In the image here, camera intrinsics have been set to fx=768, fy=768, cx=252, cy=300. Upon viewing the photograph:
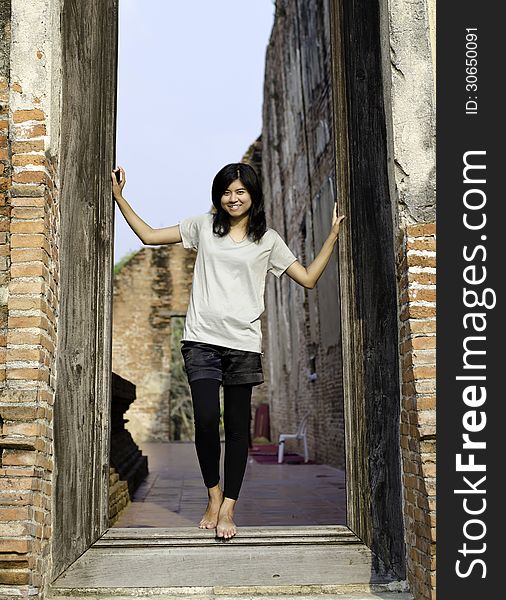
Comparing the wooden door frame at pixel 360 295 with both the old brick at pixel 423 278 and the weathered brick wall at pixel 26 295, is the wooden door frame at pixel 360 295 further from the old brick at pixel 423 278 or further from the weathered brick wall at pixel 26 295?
the weathered brick wall at pixel 26 295

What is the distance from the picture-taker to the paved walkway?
512 centimetres

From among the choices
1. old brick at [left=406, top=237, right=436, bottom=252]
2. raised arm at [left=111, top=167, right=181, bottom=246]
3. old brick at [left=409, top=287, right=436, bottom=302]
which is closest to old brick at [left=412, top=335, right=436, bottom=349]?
old brick at [left=409, top=287, right=436, bottom=302]

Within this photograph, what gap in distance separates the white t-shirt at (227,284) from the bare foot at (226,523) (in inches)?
30.3

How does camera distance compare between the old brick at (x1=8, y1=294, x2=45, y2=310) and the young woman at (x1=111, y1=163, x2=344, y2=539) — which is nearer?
the old brick at (x1=8, y1=294, x2=45, y2=310)

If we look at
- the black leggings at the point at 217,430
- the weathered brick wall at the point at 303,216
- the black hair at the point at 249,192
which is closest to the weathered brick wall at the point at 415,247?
the black hair at the point at 249,192

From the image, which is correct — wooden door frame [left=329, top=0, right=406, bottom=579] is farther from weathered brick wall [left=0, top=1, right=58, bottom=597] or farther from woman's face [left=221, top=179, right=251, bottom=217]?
weathered brick wall [left=0, top=1, right=58, bottom=597]

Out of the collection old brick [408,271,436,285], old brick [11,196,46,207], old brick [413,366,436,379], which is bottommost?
old brick [413,366,436,379]

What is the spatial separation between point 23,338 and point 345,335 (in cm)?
155

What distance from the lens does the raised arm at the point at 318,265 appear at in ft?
12.6

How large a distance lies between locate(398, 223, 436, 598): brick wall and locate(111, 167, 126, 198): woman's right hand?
1445 millimetres

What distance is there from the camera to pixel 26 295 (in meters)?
3.30

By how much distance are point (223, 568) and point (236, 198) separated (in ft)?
5.87

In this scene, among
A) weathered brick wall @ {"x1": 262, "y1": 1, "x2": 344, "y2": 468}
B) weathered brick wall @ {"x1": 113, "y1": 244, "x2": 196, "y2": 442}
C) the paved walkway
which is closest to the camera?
the paved walkway

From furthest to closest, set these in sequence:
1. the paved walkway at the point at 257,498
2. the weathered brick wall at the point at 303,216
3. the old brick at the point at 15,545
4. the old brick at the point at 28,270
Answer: the weathered brick wall at the point at 303,216, the paved walkway at the point at 257,498, the old brick at the point at 28,270, the old brick at the point at 15,545
